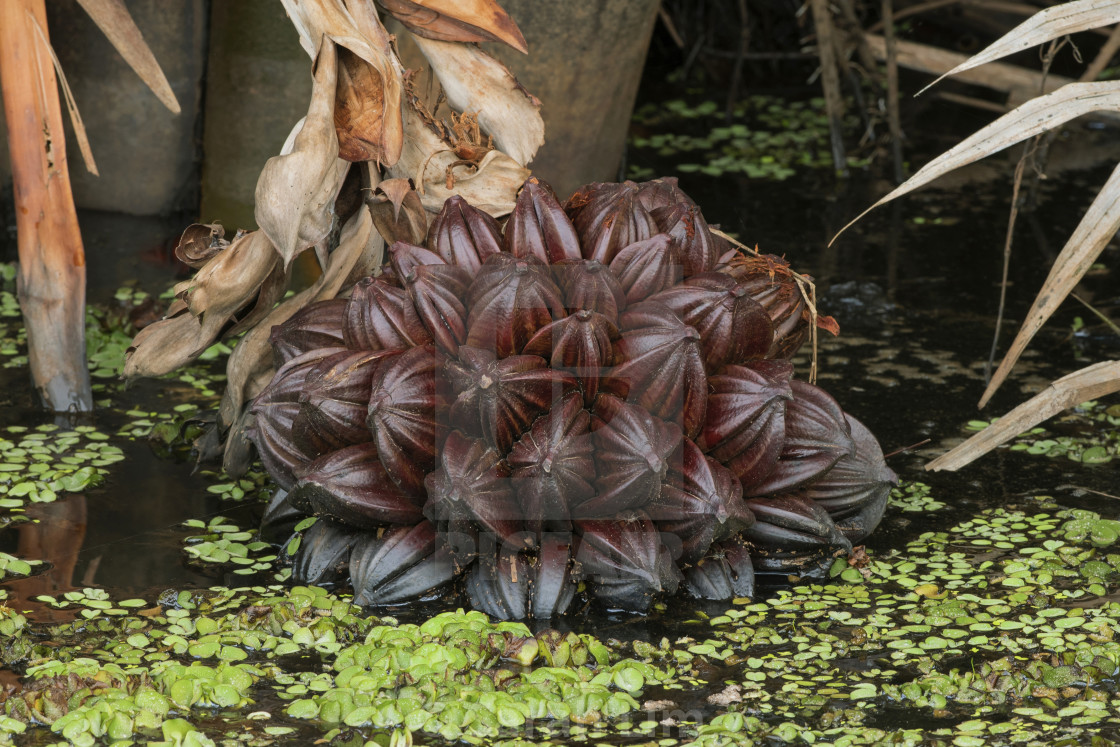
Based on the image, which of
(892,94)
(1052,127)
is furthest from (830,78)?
(1052,127)

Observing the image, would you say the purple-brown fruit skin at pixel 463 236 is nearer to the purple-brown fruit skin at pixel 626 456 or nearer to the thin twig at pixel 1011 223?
the purple-brown fruit skin at pixel 626 456

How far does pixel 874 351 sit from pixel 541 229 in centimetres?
119

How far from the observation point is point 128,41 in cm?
218

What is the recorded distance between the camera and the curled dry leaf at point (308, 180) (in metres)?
1.82

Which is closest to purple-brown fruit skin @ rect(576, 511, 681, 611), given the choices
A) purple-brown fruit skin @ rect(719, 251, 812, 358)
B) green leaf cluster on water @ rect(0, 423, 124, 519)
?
purple-brown fruit skin @ rect(719, 251, 812, 358)

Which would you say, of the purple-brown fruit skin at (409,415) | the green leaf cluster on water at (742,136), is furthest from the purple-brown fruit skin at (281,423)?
the green leaf cluster on water at (742,136)

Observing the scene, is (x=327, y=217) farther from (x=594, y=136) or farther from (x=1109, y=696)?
(x=594, y=136)

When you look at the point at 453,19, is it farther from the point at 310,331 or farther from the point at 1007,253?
the point at 1007,253

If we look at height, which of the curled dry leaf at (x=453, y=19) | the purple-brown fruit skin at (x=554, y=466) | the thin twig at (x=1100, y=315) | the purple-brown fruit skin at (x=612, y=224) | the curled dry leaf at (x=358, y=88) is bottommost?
the purple-brown fruit skin at (x=554, y=466)

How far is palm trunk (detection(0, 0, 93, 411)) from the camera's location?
6.96 ft

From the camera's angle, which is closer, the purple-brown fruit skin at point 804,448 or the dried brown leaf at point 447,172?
the purple-brown fruit skin at point 804,448

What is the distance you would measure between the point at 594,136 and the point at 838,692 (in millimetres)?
2226

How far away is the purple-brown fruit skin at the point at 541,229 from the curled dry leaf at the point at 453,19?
417mm

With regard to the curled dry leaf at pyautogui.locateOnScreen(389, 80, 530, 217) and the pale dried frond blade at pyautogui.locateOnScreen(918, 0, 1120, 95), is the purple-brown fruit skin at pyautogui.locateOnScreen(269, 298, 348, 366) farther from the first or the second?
the pale dried frond blade at pyautogui.locateOnScreen(918, 0, 1120, 95)
